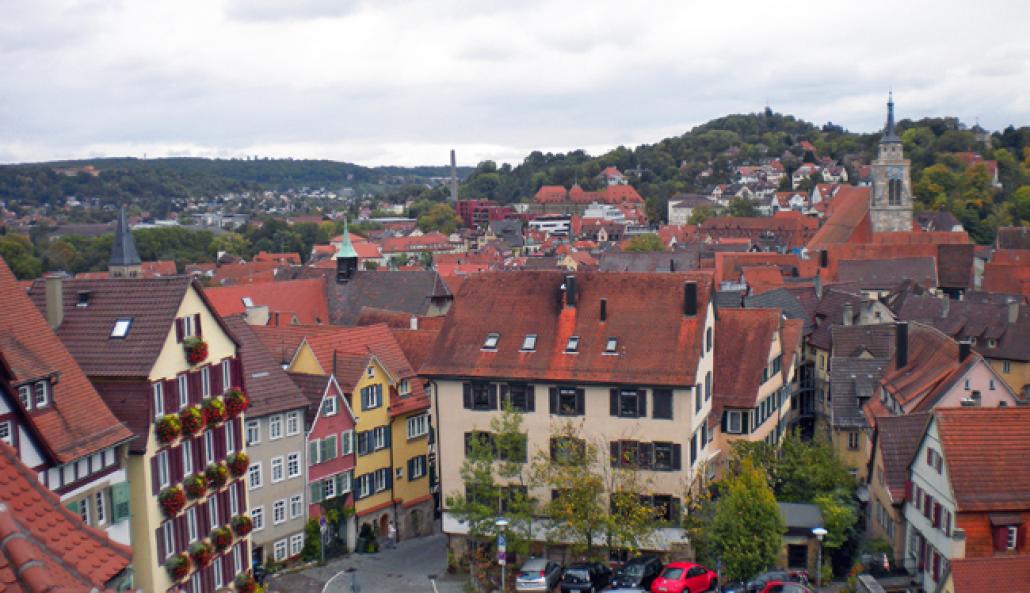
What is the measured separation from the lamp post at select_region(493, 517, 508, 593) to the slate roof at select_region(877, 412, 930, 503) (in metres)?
14.7

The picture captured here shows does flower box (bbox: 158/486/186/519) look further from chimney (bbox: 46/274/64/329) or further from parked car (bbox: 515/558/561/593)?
parked car (bbox: 515/558/561/593)

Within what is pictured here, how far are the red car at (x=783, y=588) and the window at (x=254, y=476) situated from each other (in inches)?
792

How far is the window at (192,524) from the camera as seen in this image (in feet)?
113

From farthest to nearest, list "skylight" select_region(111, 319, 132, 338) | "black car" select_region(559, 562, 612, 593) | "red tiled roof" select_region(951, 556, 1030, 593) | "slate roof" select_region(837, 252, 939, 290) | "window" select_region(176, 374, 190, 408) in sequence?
"slate roof" select_region(837, 252, 939, 290)
"black car" select_region(559, 562, 612, 593)
"window" select_region(176, 374, 190, 408)
"skylight" select_region(111, 319, 132, 338)
"red tiled roof" select_region(951, 556, 1030, 593)

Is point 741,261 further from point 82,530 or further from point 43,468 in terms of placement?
point 82,530

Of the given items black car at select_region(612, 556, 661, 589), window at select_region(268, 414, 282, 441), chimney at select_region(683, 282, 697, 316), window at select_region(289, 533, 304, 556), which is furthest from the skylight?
chimney at select_region(683, 282, 697, 316)

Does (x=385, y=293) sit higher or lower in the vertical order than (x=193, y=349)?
lower

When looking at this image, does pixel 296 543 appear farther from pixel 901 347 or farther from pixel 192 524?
pixel 901 347

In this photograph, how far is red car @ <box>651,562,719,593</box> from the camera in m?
35.2

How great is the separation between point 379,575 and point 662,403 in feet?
43.7

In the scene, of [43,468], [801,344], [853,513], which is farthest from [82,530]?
[801,344]

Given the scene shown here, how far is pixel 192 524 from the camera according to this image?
1372 inches

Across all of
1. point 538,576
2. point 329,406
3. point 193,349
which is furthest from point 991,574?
point 329,406

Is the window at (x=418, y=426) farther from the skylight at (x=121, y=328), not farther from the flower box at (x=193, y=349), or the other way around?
the skylight at (x=121, y=328)
